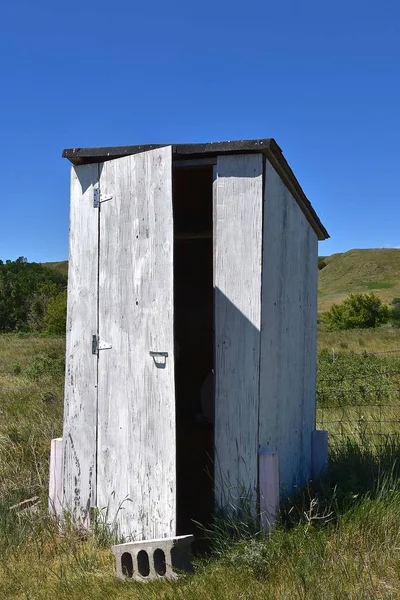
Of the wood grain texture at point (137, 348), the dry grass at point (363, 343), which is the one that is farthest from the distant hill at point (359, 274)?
the wood grain texture at point (137, 348)

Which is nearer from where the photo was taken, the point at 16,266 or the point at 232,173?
the point at 232,173

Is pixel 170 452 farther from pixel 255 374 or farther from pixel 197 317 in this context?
pixel 197 317

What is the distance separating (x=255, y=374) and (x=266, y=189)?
1298mm

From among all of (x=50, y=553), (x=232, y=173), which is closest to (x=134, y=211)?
(x=232, y=173)

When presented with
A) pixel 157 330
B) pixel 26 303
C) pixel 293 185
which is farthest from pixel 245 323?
pixel 26 303

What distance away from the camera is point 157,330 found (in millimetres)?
4180

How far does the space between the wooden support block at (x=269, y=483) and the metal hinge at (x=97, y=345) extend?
1.32m

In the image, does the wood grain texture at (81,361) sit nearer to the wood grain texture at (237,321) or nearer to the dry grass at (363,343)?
the wood grain texture at (237,321)

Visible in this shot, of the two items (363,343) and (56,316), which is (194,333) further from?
(56,316)

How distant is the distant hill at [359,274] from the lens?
267ft

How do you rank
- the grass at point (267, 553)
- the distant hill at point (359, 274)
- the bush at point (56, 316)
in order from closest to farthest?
the grass at point (267, 553), the bush at point (56, 316), the distant hill at point (359, 274)

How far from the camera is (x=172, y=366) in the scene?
4.10 metres

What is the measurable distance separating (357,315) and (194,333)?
1450 inches

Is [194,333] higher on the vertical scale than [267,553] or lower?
higher
